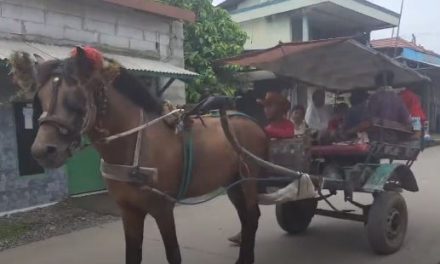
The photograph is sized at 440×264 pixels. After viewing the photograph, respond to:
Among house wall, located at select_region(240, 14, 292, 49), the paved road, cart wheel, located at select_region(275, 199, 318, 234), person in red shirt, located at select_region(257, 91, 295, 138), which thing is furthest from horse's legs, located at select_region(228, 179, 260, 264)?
house wall, located at select_region(240, 14, 292, 49)

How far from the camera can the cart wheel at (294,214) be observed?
5.14m

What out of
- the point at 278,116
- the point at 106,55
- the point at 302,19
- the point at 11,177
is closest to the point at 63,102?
the point at 278,116

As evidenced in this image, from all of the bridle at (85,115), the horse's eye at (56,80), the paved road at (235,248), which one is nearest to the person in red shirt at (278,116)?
the paved road at (235,248)

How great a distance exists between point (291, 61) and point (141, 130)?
6.14 feet

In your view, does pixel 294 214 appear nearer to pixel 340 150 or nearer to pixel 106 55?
pixel 340 150

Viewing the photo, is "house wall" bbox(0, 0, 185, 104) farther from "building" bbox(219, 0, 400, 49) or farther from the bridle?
"building" bbox(219, 0, 400, 49)

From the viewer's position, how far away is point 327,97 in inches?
227

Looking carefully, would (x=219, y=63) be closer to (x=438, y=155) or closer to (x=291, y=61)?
(x=291, y=61)

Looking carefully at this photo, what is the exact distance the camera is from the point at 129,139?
122 inches

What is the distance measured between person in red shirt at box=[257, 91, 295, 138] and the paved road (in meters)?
1.17

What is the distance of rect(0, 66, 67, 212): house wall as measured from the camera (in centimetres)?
625

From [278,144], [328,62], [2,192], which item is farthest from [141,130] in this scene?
[2,192]

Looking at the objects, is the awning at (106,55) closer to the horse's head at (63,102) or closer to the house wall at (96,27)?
the house wall at (96,27)

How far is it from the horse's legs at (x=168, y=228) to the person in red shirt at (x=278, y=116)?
147cm
